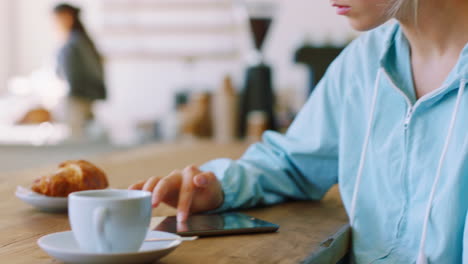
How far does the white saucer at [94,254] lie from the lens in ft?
1.57

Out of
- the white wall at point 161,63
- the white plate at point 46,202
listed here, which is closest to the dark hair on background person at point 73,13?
the white wall at point 161,63

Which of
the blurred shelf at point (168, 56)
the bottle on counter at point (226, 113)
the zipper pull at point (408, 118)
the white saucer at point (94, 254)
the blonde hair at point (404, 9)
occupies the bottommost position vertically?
the bottle on counter at point (226, 113)

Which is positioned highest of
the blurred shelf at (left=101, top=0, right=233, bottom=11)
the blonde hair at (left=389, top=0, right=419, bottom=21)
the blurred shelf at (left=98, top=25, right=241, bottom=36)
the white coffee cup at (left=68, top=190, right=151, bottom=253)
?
the blurred shelf at (left=101, top=0, right=233, bottom=11)

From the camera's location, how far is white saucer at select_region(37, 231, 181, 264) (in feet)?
1.57

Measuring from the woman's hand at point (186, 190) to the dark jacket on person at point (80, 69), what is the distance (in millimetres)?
2895

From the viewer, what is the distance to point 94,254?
0.47 meters

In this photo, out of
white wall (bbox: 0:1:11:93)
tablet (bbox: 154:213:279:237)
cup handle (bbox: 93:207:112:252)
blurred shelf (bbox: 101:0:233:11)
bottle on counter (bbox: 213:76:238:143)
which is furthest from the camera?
white wall (bbox: 0:1:11:93)

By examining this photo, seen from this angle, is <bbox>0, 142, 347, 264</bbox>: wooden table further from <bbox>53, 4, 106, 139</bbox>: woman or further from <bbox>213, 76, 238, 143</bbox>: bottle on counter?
<bbox>53, 4, 106, 139</bbox>: woman

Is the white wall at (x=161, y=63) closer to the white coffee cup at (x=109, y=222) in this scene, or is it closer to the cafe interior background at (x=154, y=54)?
the cafe interior background at (x=154, y=54)

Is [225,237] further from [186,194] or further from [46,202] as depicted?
[46,202]

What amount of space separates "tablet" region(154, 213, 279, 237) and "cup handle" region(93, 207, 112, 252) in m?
0.16

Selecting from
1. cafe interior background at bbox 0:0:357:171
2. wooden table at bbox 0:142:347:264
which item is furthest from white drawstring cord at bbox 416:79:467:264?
cafe interior background at bbox 0:0:357:171

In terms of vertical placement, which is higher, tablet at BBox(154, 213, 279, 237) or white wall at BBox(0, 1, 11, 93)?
white wall at BBox(0, 1, 11, 93)

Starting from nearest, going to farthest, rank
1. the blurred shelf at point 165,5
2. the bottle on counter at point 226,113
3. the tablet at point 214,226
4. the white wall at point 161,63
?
the tablet at point 214,226
the bottle on counter at point 226,113
the white wall at point 161,63
the blurred shelf at point 165,5
